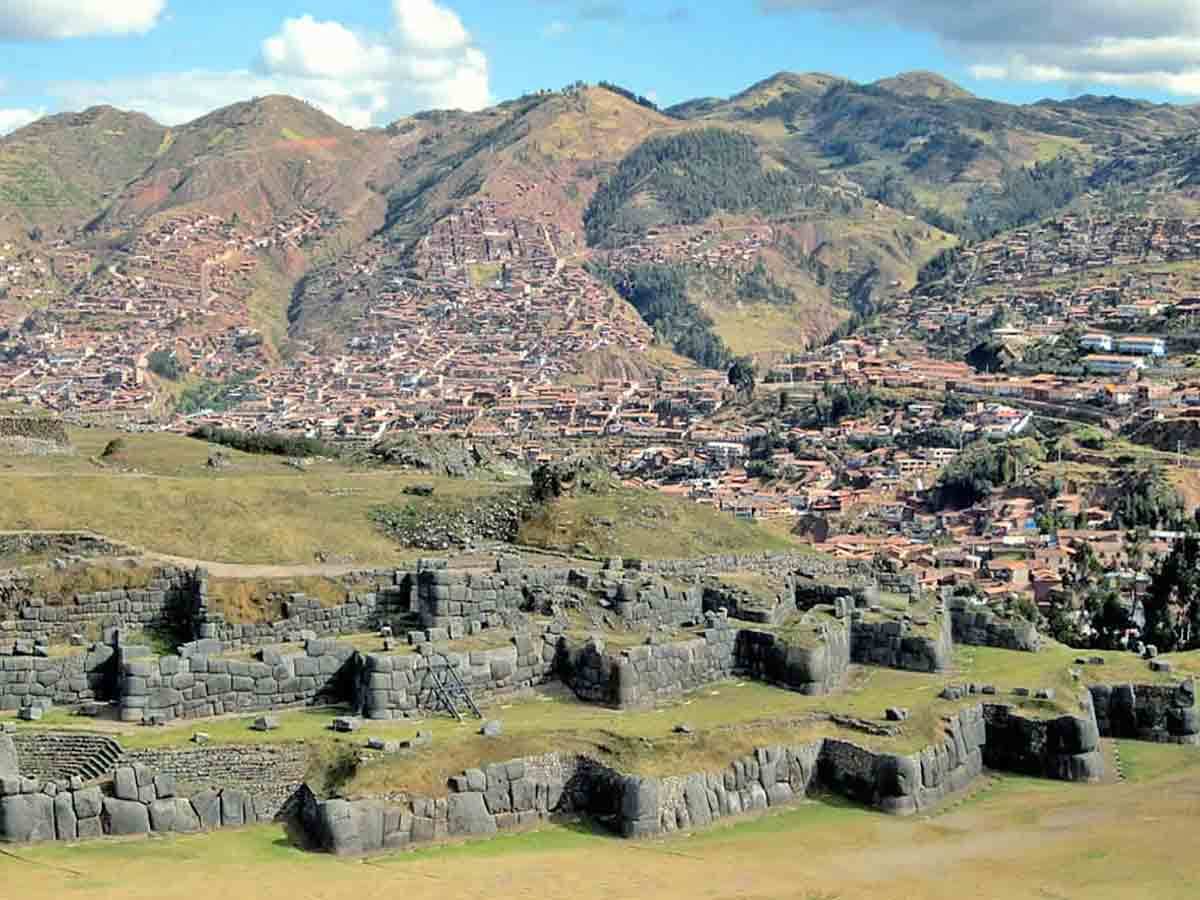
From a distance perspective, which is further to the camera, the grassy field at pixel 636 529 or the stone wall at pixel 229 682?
the grassy field at pixel 636 529

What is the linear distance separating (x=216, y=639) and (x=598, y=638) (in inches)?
287

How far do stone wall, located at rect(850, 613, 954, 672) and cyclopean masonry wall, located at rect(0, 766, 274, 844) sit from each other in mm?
15861

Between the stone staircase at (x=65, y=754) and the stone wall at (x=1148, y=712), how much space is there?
20.7 meters

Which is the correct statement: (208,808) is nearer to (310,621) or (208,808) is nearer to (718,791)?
(310,621)

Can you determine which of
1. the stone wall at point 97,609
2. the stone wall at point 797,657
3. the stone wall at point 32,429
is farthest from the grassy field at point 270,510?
the stone wall at point 797,657

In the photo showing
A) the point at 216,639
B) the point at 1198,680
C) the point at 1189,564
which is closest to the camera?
the point at 216,639

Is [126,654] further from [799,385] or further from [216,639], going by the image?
[799,385]

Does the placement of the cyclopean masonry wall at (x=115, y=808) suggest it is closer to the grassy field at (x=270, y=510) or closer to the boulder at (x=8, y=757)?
the boulder at (x=8, y=757)

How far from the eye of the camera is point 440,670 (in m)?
34.8

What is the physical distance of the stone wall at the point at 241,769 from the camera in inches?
1195

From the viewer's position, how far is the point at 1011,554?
101 meters

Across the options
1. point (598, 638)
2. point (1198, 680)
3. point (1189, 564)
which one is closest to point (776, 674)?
point (598, 638)

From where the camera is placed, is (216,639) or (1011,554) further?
(1011,554)

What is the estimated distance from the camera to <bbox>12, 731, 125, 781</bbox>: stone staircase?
30.4m
